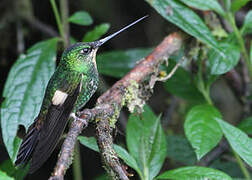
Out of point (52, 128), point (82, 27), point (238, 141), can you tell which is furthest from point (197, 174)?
point (82, 27)

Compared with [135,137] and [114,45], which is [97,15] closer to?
[114,45]

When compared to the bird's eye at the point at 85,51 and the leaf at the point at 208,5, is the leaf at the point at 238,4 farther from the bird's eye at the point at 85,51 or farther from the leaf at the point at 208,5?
the bird's eye at the point at 85,51

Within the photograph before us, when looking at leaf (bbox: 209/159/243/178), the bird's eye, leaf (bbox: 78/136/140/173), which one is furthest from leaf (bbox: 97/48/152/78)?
leaf (bbox: 78/136/140/173)

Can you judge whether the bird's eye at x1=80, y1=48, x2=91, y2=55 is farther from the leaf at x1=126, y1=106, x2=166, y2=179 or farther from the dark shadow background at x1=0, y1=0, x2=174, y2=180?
the dark shadow background at x1=0, y1=0, x2=174, y2=180

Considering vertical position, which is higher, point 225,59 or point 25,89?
point 25,89

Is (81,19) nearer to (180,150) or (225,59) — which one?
(225,59)

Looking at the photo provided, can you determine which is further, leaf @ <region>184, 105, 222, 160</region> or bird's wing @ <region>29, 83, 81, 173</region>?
leaf @ <region>184, 105, 222, 160</region>
